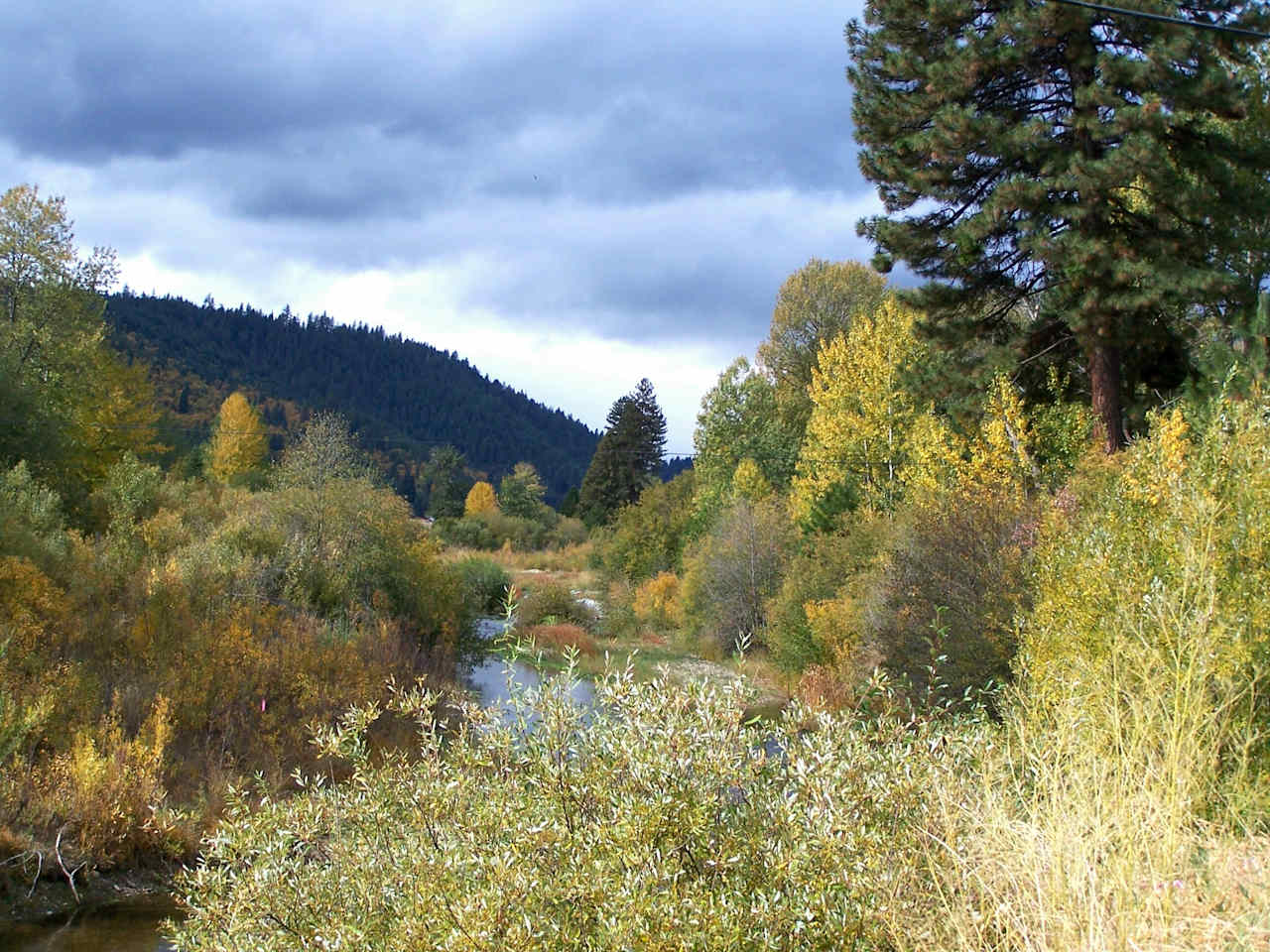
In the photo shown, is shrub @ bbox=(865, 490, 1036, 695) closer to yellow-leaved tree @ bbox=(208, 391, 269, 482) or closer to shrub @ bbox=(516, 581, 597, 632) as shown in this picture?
shrub @ bbox=(516, 581, 597, 632)

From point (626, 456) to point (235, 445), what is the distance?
→ 30231 millimetres

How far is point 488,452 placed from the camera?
188500mm

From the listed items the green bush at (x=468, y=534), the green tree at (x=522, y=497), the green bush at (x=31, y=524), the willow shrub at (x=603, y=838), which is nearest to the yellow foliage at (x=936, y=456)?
the willow shrub at (x=603, y=838)

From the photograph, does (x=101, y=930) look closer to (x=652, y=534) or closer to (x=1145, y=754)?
(x=1145, y=754)

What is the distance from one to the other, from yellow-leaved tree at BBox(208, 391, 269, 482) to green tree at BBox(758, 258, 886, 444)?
30534 mm

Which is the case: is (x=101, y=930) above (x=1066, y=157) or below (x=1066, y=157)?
below

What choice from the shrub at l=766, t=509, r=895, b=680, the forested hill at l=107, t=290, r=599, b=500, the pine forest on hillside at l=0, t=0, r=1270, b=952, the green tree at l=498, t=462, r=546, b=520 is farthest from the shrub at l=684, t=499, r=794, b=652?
the forested hill at l=107, t=290, r=599, b=500

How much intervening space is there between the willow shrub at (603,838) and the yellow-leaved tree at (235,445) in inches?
2188

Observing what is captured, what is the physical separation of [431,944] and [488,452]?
186 m

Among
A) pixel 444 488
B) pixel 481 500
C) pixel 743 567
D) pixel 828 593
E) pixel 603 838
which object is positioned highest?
pixel 444 488

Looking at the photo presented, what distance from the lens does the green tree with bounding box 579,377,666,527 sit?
82438mm

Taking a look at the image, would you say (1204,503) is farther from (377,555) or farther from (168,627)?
(377,555)

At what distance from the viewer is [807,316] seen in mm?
51969

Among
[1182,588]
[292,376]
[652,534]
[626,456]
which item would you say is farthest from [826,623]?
[292,376]
